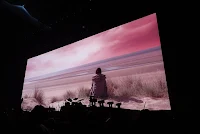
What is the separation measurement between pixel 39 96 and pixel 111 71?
286 centimetres

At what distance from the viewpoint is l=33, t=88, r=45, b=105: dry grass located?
456cm

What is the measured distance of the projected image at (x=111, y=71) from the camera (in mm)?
2514

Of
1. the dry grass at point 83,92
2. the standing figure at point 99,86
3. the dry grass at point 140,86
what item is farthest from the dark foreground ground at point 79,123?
the dry grass at point 83,92

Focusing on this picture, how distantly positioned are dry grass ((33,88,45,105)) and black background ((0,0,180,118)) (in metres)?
1.33

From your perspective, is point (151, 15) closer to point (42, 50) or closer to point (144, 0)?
point (144, 0)

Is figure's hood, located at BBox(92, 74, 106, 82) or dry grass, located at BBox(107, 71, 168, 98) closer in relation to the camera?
dry grass, located at BBox(107, 71, 168, 98)

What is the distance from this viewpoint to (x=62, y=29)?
4.58m

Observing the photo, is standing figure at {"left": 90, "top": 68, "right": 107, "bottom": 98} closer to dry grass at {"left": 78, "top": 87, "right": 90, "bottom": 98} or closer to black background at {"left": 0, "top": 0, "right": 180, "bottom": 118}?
dry grass at {"left": 78, "top": 87, "right": 90, "bottom": 98}

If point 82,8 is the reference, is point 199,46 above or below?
below

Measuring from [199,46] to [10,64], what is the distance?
6.12 metres

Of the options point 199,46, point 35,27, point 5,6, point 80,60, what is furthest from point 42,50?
point 199,46

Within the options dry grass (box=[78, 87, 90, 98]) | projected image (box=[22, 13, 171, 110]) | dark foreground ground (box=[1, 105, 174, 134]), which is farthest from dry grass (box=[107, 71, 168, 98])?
dark foreground ground (box=[1, 105, 174, 134])

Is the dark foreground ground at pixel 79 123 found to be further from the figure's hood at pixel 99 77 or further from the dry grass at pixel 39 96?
the dry grass at pixel 39 96

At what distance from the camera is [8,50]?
568 cm
